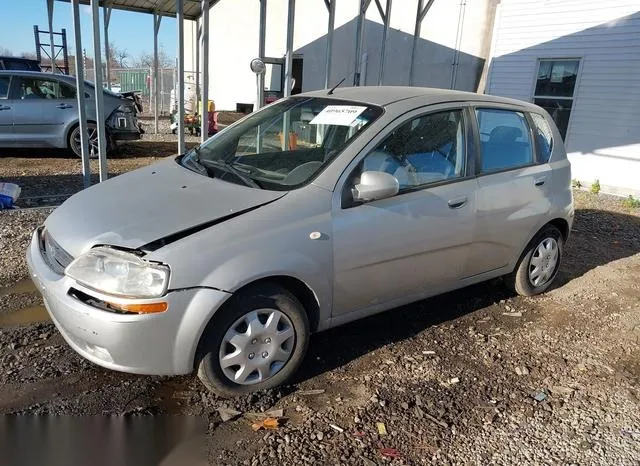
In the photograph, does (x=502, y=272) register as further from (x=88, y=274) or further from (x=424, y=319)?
(x=88, y=274)

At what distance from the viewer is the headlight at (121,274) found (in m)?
2.48

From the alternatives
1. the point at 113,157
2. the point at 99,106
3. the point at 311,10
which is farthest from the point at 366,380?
the point at 311,10

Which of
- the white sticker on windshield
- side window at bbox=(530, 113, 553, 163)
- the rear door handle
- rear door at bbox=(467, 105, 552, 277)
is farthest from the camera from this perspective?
side window at bbox=(530, 113, 553, 163)

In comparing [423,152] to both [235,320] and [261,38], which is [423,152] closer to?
[235,320]

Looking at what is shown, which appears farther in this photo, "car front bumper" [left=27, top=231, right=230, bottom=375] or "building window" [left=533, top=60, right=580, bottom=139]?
"building window" [left=533, top=60, right=580, bottom=139]

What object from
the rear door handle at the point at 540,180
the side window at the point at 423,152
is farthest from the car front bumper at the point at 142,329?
the rear door handle at the point at 540,180

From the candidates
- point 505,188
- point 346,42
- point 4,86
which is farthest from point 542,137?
point 346,42

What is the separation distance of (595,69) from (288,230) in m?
9.25

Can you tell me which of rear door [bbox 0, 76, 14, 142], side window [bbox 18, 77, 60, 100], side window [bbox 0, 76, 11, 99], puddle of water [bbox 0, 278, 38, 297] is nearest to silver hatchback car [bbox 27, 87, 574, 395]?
puddle of water [bbox 0, 278, 38, 297]

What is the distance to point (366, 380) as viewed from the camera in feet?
10.3

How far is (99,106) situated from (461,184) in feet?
14.6

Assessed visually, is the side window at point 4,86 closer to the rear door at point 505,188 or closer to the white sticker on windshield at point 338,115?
the white sticker on windshield at point 338,115

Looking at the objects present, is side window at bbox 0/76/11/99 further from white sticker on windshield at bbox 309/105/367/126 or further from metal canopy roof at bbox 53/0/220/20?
white sticker on windshield at bbox 309/105/367/126

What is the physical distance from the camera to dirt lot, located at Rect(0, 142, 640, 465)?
2.62m
